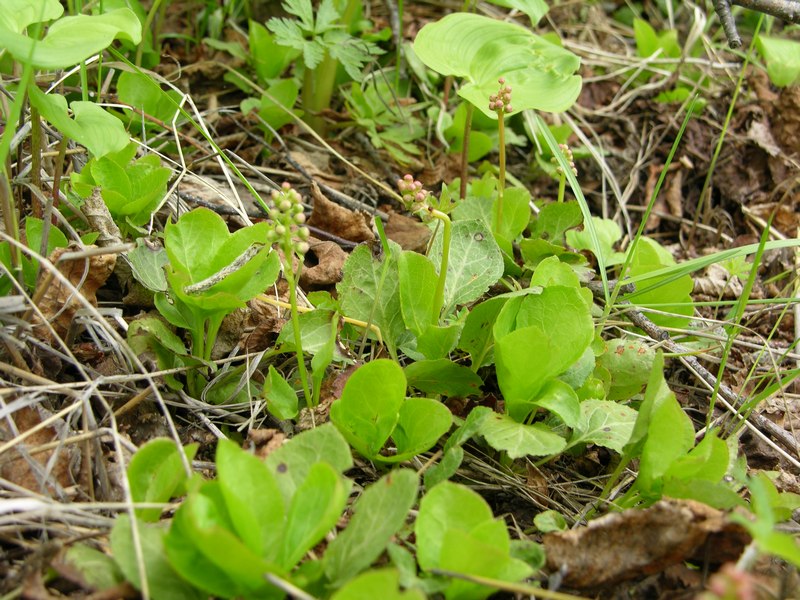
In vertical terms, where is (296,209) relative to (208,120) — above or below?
above

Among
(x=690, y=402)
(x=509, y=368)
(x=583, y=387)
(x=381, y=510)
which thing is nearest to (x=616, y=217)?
(x=690, y=402)

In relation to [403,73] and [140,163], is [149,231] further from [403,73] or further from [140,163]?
[403,73]

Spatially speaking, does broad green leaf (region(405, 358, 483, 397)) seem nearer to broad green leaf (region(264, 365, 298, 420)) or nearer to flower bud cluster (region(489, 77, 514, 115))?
broad green leaf (region(264, 365, 298, 420))

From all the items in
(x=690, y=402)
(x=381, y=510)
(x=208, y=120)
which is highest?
(x=208, y=120)

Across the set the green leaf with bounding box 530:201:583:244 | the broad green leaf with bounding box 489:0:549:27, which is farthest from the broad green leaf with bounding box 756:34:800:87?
the green leaf with bounding box 530:201:583:244

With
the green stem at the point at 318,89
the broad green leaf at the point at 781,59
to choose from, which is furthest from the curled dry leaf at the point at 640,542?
the broad green leaf at the point at 781,59

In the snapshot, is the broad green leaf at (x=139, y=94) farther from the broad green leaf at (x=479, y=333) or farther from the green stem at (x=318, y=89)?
the broad green leaf at (x=479, y=333)
